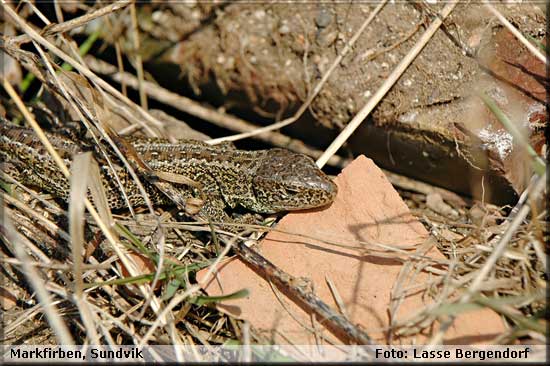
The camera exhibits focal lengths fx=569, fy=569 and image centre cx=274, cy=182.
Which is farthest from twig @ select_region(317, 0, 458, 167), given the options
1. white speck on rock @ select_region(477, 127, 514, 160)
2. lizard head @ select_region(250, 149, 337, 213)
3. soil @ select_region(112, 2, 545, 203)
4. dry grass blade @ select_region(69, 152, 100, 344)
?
dry grass blade @ select_region(69, 152, 100, 344)

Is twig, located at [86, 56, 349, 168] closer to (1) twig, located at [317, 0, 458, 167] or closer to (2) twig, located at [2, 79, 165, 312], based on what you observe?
(1) twig, located at [317, 0, 458, 167]

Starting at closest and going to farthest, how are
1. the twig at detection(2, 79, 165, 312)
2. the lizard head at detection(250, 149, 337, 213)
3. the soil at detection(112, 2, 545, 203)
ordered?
the twig at detection(2, 79, 165, 312), the lizard head at detection(250, 149, 337, 213), the soil at detection(112, 2, 545, 203)

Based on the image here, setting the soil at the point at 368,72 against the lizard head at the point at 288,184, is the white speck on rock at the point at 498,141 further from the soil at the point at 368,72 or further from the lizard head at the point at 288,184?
the lizard head at the point at 288,184

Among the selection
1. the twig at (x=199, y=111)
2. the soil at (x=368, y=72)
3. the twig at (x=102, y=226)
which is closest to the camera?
the twig at (x=102, y=226)

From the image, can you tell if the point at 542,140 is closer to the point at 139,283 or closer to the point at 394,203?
the point at 394,203

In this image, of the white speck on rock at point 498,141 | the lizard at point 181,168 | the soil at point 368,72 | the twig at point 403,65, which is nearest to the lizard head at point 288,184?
the lizard at point 181,168

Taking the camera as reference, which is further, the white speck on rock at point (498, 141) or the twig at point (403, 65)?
the twig at point (403, 65)

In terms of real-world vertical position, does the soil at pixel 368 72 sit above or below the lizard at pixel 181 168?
above

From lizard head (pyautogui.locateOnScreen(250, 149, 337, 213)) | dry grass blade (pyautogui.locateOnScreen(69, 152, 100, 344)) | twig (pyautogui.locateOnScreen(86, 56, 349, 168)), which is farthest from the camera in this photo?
twig (pyautogui.locateOnScreen(86, 56, 349, 168))
